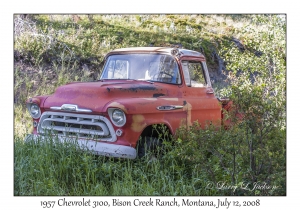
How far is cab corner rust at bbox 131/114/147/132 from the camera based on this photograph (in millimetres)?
4699

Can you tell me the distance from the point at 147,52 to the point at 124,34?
286 centimetres

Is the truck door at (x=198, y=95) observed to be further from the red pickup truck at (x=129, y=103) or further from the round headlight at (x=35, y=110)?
the round headlight at (x=35, y=110)

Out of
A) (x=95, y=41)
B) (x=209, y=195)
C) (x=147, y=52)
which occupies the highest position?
(x=95, y=41)

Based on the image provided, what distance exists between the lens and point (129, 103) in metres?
4.68

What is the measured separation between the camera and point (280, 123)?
4199mm

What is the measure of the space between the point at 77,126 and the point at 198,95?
6.27ft

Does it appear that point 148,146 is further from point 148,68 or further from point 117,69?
point 117,69

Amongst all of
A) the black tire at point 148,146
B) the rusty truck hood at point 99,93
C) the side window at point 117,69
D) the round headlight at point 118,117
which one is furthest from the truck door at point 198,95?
the round headlight at point 118,117

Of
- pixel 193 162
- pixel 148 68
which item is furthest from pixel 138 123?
pixel 148 68

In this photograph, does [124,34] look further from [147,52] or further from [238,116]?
[238,116]

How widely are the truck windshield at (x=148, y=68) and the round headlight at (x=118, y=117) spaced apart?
1158mm

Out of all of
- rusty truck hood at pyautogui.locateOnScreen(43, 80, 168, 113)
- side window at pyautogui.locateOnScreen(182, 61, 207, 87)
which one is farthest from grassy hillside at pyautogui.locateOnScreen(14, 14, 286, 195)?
side window at pyautogui.locateOnScreen(182, 61, 207, 87)
